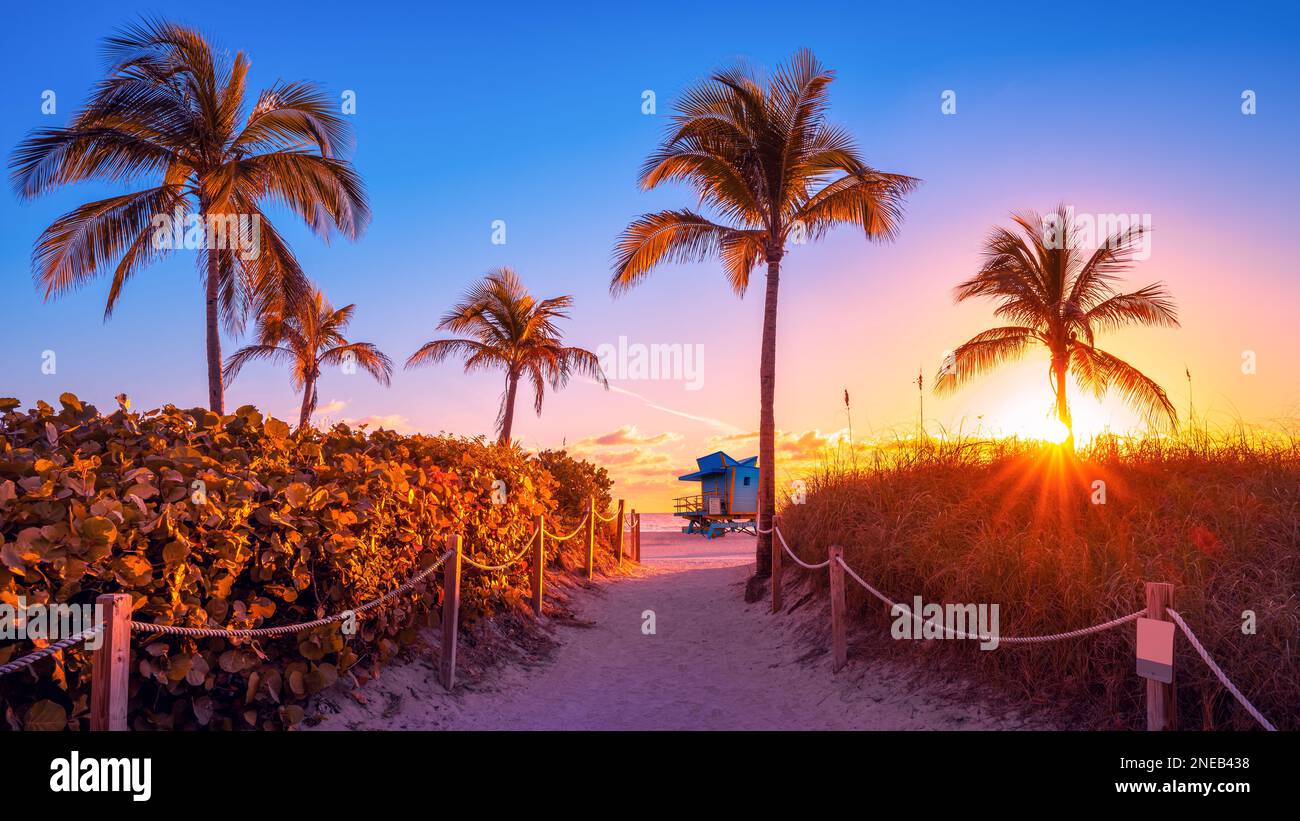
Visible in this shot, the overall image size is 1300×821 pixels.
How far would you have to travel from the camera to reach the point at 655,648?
9.91 meters

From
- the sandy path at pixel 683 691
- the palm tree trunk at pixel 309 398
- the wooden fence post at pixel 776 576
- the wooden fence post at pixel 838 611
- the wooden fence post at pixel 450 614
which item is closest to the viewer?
the sandy path at pixel 683 691

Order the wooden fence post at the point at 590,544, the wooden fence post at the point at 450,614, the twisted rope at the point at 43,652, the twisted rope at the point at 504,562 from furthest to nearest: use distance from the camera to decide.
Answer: the wooden fence post at the point at 590,544 → the twisted rope at the point at 504,562 → the wooden fence post at the point at 450,614 → the twisted rope at the point at 43,652

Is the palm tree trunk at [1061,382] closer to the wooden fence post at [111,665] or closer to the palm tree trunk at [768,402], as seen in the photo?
the palm tree trunk at [768,402]

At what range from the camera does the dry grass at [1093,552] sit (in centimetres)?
523

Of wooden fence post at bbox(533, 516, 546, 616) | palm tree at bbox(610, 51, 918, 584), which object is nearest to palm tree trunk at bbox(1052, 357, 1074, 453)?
palm tree at bbox(610, 51, 918, 584)

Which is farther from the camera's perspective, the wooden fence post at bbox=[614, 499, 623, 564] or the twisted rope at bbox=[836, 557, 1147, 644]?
the wooden fence post at bbox=[614, 499, 623, 564]

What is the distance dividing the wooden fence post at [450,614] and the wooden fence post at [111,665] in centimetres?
332

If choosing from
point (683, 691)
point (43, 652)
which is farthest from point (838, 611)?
point (43, 652)

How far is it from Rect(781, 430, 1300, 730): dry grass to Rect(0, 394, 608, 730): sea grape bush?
16.0ft

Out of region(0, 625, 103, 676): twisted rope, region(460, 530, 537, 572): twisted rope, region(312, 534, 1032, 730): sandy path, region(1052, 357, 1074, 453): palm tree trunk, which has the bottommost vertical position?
region(312, 534, 1032, 730): sandy path

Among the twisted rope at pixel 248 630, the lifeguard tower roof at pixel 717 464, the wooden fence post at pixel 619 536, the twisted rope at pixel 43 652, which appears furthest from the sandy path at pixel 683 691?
the lifeguard tower roof at pixel 717 464

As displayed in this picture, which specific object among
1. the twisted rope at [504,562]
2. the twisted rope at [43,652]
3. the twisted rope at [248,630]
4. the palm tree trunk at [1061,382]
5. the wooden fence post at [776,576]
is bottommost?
the wooden fence post at [776,576]

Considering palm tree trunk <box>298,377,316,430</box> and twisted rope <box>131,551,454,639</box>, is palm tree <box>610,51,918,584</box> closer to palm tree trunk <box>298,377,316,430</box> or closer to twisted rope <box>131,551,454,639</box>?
twisted rope <box>131,551,454,639</box>

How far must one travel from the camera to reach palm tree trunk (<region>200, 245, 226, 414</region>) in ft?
48.8
